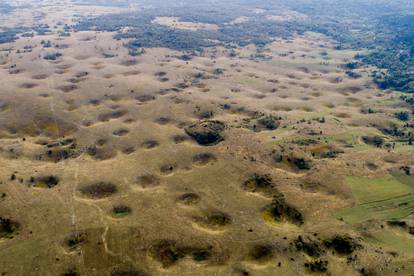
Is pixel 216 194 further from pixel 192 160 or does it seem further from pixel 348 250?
pixel 348 250

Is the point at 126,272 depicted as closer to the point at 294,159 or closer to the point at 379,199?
the point at 294,159

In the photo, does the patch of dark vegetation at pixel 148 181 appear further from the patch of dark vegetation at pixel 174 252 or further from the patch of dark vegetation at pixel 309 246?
the patch of dark vegetation at pixel 309 246

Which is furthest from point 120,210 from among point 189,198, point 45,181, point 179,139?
point 179,139

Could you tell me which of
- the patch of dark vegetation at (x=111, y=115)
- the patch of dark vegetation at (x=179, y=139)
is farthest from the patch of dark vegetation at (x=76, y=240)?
Result: the patch of dark vegetation at (x=111, y=115)

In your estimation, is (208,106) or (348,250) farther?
(208,106)

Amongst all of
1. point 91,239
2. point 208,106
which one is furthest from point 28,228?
point 208,106

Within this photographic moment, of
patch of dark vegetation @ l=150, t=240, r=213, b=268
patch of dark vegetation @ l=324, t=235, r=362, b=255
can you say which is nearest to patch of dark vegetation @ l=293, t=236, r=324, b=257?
patch of dark vegetation @ l=324, t=235, r=362, b=255
